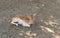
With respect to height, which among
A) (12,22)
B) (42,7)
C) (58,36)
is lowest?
(58,36)

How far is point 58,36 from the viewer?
390 cm

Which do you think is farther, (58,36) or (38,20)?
(38,20)

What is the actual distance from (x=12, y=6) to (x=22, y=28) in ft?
3.74

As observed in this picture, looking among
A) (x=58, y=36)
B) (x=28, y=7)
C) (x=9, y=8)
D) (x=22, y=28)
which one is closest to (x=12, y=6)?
(x=9, y=8)

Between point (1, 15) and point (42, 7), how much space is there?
1123 mm

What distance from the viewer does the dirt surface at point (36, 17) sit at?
12.9ft

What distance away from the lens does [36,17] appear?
4.48m

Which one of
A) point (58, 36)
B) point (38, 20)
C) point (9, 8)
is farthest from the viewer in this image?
point (9, 8)

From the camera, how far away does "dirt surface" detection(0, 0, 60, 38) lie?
3.92 m

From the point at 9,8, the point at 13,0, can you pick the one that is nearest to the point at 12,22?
the point at 9,8

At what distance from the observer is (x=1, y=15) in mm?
4535

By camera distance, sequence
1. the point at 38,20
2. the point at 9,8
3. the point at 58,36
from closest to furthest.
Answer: the point at 58,36 → the point at 38,20 → the point at 9,8

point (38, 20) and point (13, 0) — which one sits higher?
point (13, 0)

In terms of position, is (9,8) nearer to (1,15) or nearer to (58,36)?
(1,15)
